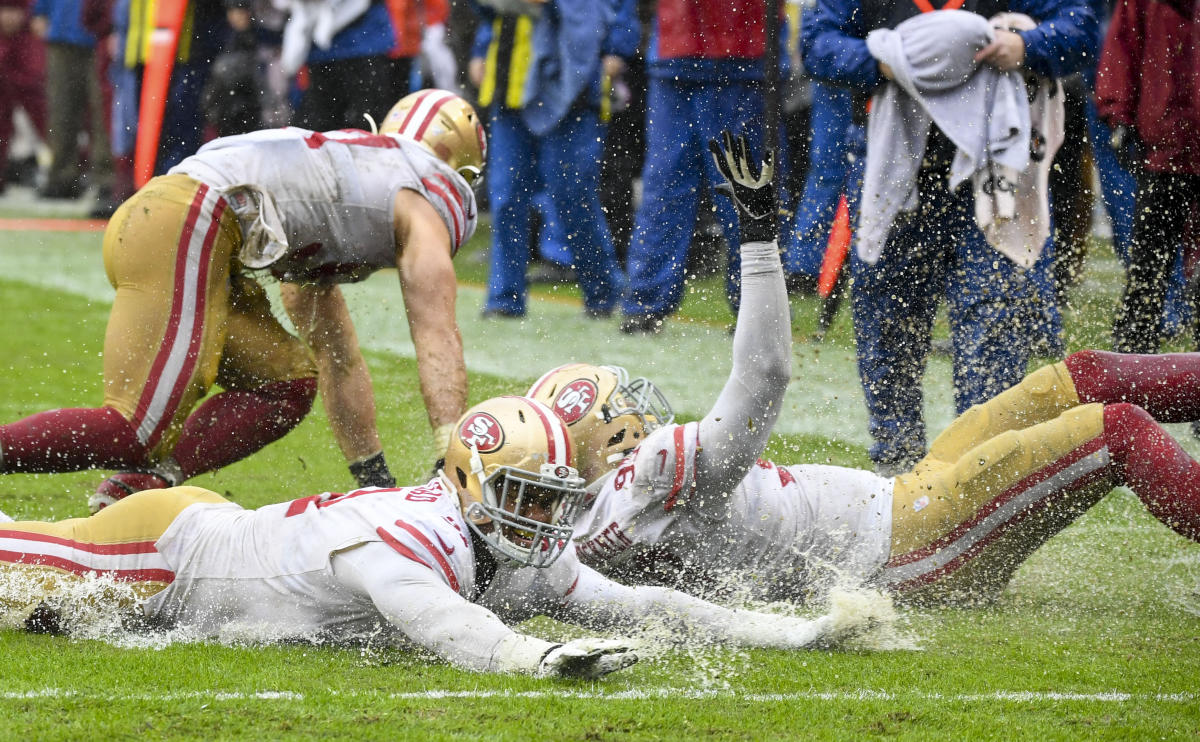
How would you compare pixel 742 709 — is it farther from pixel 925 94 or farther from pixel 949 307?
pixel 925 94

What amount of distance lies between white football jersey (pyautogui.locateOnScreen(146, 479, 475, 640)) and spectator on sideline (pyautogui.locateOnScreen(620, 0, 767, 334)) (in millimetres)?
4895

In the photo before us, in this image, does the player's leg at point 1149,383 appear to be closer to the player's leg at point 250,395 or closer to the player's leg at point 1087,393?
the player's leg at point 1087,393

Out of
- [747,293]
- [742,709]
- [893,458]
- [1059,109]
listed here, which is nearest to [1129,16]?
[1059,109]

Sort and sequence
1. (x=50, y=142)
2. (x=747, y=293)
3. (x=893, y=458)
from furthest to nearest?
(x=50, y=142) < (x=893, y=458) < (x=747, y=293)

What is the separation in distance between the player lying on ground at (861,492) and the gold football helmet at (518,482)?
366mm

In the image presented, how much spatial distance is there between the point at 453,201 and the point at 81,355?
3.71 metres

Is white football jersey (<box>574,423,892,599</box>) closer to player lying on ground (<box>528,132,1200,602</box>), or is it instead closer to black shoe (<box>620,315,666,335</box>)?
player lying on ground (<box>528,132,1200,602</box>)

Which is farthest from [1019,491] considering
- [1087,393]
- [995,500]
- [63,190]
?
[63,190]

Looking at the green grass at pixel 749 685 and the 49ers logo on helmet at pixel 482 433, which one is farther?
the 49ers logo on helmet at pixel 482 433

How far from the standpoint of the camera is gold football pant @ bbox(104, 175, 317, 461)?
4.55m

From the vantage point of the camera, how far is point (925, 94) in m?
5.75

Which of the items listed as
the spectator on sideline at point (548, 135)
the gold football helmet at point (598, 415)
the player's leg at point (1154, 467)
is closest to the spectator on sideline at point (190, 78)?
the spectator on sideline at point (548, 135)

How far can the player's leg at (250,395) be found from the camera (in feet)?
16.6

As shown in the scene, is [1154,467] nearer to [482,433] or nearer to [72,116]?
[482,433]
